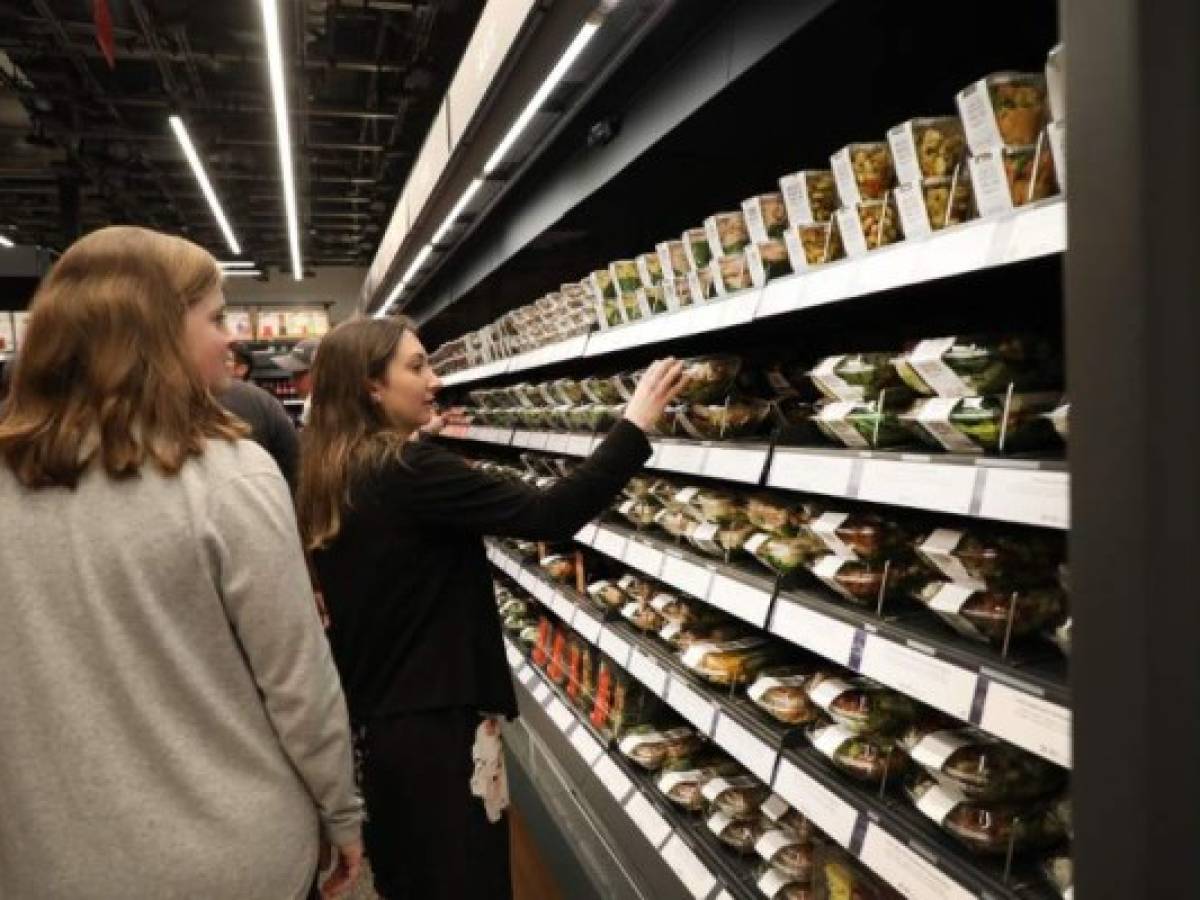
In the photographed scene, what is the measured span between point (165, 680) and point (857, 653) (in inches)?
42.8

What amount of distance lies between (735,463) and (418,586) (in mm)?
740

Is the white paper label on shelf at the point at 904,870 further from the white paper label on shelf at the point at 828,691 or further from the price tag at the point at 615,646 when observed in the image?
the price tag at the point at 615,646

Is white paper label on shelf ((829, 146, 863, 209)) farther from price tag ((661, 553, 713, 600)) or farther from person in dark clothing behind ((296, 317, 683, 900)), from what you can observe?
price tag ((661, 553, 713, 600))

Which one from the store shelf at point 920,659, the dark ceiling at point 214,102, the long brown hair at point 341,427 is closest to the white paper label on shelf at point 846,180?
the store shelf at point 920,659

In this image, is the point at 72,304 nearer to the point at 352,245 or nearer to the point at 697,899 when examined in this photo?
the point at 697,899

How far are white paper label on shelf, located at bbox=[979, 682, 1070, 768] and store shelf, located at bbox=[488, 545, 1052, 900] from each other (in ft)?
0.98

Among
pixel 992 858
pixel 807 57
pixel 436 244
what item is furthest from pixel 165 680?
pixel 436 244

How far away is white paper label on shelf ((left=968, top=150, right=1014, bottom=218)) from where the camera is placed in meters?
1.26

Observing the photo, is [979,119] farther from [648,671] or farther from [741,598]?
[648,671]

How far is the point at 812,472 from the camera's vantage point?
5.64 feet

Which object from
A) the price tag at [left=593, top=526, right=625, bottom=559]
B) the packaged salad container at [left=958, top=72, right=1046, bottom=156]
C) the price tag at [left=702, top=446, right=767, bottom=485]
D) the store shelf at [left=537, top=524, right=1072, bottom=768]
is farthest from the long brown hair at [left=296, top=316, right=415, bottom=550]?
the packaged salad container at [left=958, top=72, right=1046, bottom=156]

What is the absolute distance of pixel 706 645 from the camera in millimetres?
2375

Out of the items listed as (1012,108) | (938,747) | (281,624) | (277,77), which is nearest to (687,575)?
(938,747)

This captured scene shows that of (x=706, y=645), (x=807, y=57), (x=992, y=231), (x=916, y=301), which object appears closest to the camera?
(x=992, y=231)
